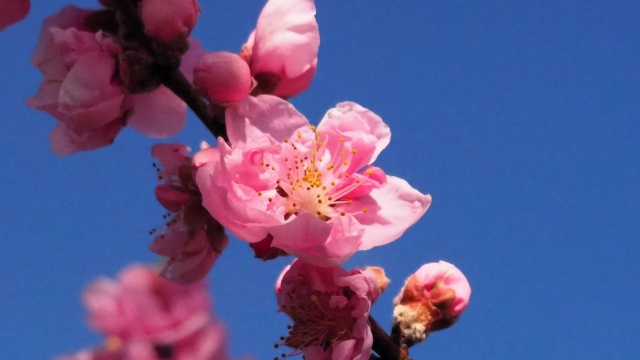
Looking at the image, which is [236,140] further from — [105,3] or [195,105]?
[105,3]

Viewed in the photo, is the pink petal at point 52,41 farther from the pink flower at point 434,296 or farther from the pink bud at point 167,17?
the pink flower at point 434,296

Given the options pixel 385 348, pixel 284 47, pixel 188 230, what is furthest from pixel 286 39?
pixel 385 348

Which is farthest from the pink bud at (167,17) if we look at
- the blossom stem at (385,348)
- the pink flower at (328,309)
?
the blossom stem at (385,348)

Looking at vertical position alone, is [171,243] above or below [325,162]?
below

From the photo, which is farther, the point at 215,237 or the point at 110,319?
the point at 215,237

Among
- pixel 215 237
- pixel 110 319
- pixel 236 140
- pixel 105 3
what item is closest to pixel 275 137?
pixel 236 140

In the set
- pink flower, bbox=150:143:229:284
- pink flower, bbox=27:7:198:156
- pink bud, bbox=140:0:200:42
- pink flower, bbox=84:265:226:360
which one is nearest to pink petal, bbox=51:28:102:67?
pink flower, bbox=27:7:198:156

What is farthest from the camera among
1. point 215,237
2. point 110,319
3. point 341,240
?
point 215,237
